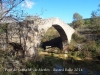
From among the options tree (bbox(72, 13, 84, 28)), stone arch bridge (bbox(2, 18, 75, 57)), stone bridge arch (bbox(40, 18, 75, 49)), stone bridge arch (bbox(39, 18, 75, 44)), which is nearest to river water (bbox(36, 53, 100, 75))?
stone arch bridge (bbox(2, 18, 75, 57))

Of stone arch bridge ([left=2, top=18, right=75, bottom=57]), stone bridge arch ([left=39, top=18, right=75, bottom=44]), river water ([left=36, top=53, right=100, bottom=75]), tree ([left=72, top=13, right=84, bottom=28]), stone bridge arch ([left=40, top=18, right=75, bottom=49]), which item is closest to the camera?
stone arch bridge ([left=2, top=18, right=75, bottom=57])

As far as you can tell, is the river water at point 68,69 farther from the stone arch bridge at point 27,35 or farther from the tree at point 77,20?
the tree at point 77,20

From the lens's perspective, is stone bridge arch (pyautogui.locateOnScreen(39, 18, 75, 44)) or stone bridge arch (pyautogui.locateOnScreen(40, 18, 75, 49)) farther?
stone bridge arch (pyautogui.locateOnScreen(40, 18, 75, 49))

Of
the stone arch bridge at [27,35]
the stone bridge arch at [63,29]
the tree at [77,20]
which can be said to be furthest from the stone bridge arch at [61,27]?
the tree at [77,20]

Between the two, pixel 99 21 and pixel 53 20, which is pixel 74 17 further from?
pixel 53 20

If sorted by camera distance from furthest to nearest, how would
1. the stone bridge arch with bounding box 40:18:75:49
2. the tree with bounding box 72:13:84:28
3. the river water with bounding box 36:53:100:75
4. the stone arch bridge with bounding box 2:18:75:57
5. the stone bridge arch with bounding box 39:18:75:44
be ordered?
1. the tree with bounding box 72:13:84:28
2. the stone bridge arch with bounding box 40:18:75:49
3. the stone bridge arch with bounding box 39:18:75:44
4. the river water with bounding box 36:53:100:75
5. the stone arch bridge with bounding box 2:18:75:57

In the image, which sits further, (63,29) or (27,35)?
(63,29)

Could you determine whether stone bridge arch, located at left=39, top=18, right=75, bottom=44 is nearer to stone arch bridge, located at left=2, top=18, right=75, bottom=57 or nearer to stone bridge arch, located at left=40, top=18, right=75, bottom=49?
stone bridge arch, located at left=40, top=18, right=75, bottom=49

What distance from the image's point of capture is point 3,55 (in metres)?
6.27

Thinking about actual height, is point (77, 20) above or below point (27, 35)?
above

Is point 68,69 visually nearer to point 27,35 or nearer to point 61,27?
point 27,35

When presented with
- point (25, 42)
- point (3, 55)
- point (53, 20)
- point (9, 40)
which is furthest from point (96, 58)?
point (3, 55)

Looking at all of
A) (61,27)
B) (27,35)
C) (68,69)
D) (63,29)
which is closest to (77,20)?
(63,29)

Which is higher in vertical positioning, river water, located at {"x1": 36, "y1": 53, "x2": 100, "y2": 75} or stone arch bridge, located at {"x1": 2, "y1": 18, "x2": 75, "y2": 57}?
stone arch bridge, located at {"x1": 2, "y1": 18, "x2": 75, "y2": 57}
